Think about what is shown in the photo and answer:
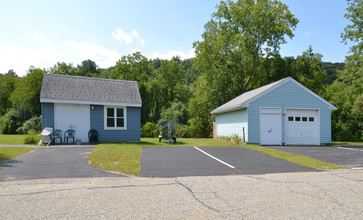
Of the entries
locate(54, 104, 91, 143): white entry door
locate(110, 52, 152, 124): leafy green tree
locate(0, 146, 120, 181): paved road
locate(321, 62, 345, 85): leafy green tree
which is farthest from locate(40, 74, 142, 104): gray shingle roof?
locate(321, 62, 345, 85): leafy green tree

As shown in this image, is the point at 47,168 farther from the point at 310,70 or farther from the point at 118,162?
the point at 310,70

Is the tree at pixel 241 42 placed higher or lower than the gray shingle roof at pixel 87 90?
higher

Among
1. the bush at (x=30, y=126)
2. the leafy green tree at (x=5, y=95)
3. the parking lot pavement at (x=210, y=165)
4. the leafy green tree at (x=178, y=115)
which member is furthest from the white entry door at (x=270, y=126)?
the leafy green tree at (x=5, y=95)

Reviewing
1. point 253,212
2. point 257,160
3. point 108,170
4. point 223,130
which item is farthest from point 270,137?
point 253,212

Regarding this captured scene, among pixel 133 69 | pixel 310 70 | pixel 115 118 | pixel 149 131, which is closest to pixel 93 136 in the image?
pixel 115 118

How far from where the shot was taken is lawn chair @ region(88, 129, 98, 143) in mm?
15828

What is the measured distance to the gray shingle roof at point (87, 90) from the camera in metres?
15.9

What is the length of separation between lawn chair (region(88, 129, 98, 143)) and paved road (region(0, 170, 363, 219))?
9.40 metres

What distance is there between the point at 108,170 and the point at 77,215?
398cm

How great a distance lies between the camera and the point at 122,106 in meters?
17.1

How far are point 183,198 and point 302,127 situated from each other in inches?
614

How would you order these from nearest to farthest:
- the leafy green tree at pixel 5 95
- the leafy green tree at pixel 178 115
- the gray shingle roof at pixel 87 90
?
the gray shingle roof at pixel 87 90 < the leafy green tree at pixel 178 115 < the leafy green tree at pixel 5 95

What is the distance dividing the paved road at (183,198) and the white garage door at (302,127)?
10.9 m

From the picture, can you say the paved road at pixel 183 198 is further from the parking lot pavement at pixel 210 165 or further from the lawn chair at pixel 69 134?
the lawn chair at pixel 69 134
